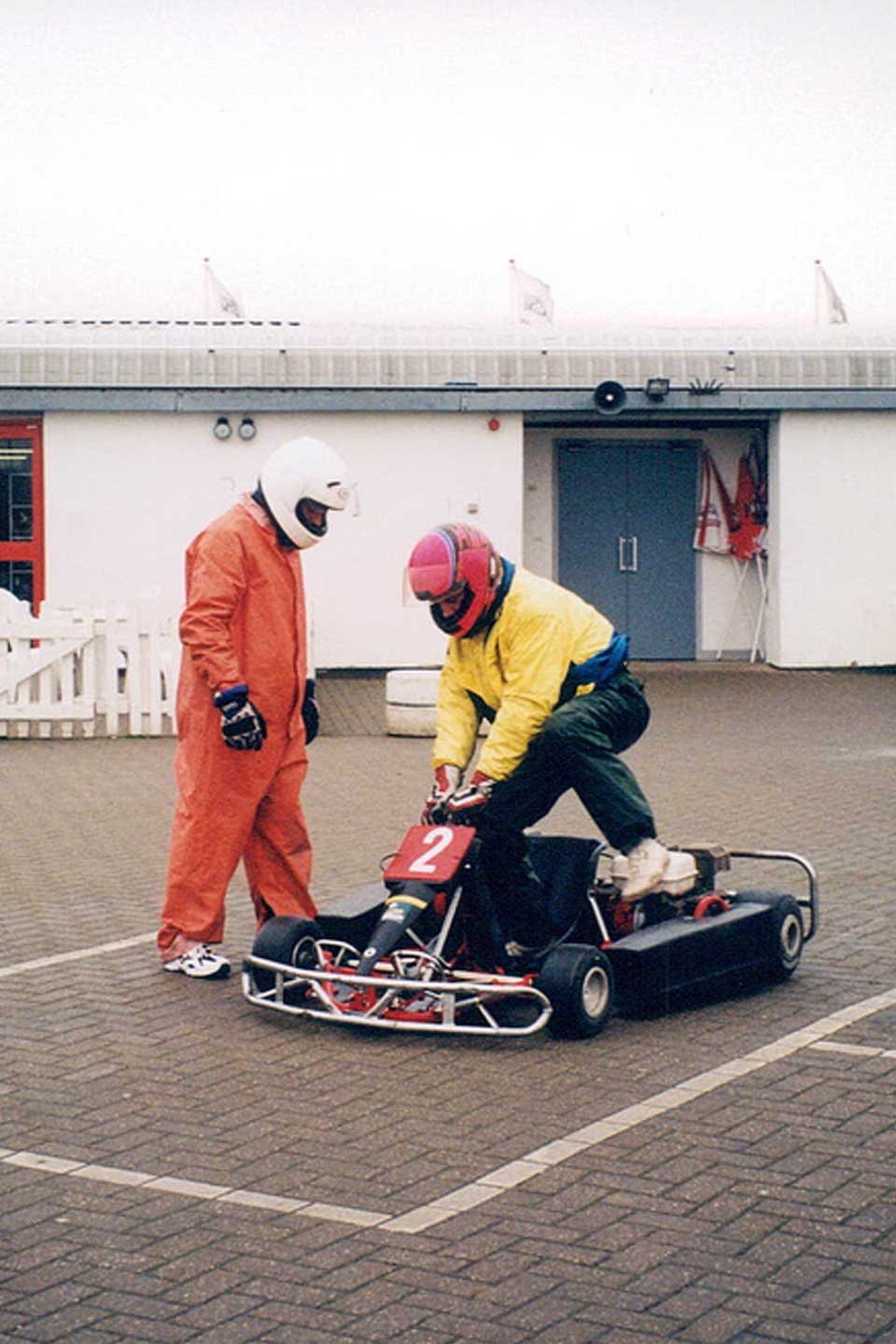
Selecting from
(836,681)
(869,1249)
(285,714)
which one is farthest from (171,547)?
(869,1249)

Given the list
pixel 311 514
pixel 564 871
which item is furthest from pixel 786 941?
pixel 311 514

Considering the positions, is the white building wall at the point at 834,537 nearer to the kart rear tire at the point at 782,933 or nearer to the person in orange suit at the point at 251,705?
the kart rear tire at the point at 782,933

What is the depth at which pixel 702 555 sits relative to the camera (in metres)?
24.0

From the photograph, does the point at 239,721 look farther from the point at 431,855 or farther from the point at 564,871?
the point at 564,871

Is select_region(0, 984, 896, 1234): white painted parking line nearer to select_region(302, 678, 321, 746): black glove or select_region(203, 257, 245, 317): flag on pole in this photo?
select_region(302, 678, 321, 746): black glove

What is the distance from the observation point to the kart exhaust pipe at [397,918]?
20.7ft

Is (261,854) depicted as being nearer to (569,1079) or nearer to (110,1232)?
(569,1079)

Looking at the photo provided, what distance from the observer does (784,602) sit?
22844 millimetres

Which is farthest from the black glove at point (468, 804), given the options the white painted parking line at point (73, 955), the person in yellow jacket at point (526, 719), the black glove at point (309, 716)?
the white painted parking line at point (73, 955)

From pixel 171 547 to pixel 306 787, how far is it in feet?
31.0

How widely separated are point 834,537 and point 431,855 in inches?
674

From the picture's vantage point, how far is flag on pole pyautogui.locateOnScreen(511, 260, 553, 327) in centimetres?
2467

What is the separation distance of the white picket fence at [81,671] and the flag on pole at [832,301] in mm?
12158

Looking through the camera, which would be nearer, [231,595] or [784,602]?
Answer: [231,595]
